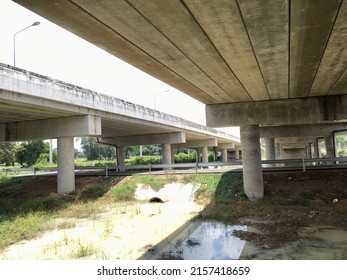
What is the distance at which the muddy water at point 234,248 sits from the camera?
26.8ft

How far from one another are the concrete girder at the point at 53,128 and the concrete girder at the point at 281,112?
8.68 metres

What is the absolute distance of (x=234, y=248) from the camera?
8.94m

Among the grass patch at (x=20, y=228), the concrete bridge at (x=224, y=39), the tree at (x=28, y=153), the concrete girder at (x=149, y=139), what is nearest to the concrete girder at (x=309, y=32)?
the concrete bridge at (x=224, y=39)

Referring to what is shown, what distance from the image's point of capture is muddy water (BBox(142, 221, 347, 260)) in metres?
8.16

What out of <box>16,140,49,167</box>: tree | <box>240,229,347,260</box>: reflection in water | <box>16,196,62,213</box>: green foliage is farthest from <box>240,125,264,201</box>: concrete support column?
<box>16,140,49,167</box>: tree

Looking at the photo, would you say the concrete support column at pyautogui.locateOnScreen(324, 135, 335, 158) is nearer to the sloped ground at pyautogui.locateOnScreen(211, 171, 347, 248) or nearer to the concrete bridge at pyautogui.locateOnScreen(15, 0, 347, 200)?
the sloped ground at pyautogui.locateOnScreen(211, 171, 347, 248)

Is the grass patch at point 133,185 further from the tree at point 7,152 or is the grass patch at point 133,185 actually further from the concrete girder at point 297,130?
the tree at point 7,152

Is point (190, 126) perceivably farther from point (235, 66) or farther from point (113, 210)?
point (235, 66)

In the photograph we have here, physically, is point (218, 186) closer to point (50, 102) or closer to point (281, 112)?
point (281, 112)

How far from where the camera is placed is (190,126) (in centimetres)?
3850

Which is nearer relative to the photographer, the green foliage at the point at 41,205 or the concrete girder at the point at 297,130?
the green foliage at the point at 41,205

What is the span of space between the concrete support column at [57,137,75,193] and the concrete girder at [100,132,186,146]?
52.7ft

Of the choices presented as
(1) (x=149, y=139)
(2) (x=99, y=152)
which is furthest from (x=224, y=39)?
(2) (x=99, y=152)

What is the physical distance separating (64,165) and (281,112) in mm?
14746
